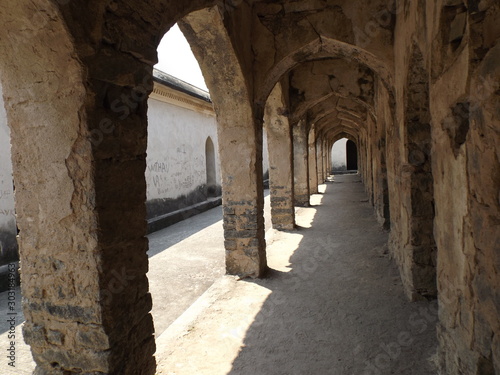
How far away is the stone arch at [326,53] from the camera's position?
15.2ft

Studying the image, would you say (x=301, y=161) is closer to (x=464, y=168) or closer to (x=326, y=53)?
(x=326, y=53)

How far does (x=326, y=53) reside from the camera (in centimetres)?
530

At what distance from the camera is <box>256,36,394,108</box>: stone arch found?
15.2 feet

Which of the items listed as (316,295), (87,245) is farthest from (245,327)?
(87,245)

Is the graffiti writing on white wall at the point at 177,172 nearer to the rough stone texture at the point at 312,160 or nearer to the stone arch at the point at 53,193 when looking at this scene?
the rough stone texture at the point at 312,160

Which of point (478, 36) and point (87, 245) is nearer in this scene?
point (478, 36)

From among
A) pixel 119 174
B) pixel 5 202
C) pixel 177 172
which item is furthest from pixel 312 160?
pixel 119 174

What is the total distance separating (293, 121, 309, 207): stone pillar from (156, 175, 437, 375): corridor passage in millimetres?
5232

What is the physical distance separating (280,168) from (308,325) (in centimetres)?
485

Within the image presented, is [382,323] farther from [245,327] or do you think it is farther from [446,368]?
[245,327]

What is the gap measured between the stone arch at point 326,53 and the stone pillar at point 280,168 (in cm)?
274

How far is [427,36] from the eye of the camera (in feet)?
8.14

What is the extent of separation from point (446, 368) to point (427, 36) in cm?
A: 219

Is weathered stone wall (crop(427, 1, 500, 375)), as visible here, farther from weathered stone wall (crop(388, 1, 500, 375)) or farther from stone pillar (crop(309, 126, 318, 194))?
stone pillar (crop(309, 126, 318, 194))
